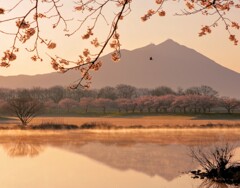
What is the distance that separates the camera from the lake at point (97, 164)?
810 inches

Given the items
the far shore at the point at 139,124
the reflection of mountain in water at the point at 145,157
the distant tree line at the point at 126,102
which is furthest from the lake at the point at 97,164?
the distant tree line at the point at 126,102

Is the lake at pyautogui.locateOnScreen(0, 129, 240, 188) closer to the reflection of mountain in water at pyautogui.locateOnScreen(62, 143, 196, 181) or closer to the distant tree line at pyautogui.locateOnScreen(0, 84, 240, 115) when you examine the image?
the reflection of mountain in water at pyautogui.locateOnScreen(62, 143, 196, 181)

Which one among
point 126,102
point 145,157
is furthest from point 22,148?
point 126,102

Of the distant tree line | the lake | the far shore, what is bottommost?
the lake

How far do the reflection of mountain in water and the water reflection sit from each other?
89.7 inches

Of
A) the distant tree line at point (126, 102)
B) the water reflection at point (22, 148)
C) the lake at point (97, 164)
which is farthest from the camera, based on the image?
the distant tree line at point (126, 102)

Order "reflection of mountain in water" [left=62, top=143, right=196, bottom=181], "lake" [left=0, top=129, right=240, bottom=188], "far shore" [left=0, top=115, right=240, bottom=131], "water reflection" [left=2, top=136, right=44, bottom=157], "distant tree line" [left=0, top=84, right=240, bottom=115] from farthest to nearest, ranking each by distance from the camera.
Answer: "distant tree line" [left=0, top=84, right=240, bottom=115]
"far shore" [left=0, top=115, right=240, bottom=131]
"water reflection" [left=2, top=136, right=44, bottom=157]
"reflection of mountain in water" [left=62, top=143, right=196, bottom=181]
"lake" [left=0, top=129, right=240, bottom=188]

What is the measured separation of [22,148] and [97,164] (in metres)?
9.11

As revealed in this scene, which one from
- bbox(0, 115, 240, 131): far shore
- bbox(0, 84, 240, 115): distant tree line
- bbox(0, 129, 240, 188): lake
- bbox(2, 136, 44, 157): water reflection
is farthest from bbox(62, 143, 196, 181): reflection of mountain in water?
bbox(0, 84, 240, 115): distant tree line

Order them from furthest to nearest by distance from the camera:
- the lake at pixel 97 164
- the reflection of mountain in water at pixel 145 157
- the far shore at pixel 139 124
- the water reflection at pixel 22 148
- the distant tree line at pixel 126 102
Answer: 1. the distant tree line at pixel 126 102
2. the far shore at pixel 139 124
3. the water reflection at pixel 22 148
4. the reflection of mountain in water at pixel 145 157
5. the lake at pixel 97 164

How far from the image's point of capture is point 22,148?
34.7 m

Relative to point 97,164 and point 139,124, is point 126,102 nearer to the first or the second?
point 139,124

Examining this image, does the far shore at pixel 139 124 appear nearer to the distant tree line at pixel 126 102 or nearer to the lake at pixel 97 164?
Result: the lake at pixel 97 164

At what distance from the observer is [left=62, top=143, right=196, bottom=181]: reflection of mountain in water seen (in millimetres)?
24119
